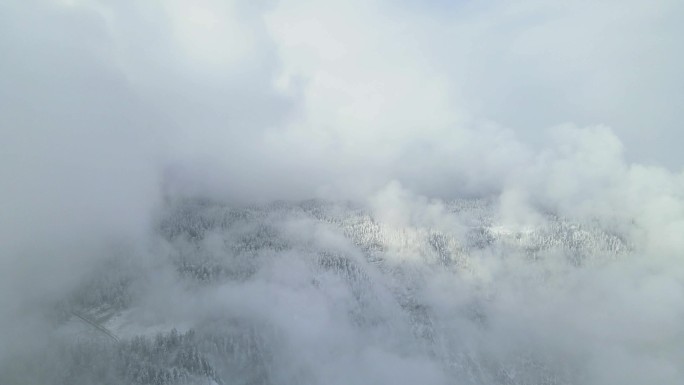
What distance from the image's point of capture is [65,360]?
166 metres

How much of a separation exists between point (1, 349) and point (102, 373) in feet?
141

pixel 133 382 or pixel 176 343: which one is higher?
pixel 176 343

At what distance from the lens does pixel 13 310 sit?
196000 millimetres

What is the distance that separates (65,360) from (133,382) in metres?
29.6

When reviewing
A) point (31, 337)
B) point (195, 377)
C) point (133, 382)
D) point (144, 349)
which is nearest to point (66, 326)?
point (31, 337)

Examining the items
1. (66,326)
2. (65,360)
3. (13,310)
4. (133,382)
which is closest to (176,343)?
(133,382)

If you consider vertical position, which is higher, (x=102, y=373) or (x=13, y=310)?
(x=13, y=310)

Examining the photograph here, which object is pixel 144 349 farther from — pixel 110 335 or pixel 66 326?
pixel 66 326

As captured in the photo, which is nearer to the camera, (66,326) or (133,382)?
(133,382)

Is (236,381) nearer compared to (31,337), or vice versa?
(31,337)

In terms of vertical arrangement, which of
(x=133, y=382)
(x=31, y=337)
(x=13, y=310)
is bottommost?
(x=133, y=382)

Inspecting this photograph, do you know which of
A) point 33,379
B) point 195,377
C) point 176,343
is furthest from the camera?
point 176,343

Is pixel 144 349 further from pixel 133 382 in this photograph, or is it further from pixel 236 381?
pixel 236 381

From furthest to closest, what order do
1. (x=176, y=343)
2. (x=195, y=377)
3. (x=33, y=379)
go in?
(x=176, y=343)
(x=195, y=377)
(x=33, y=379)
